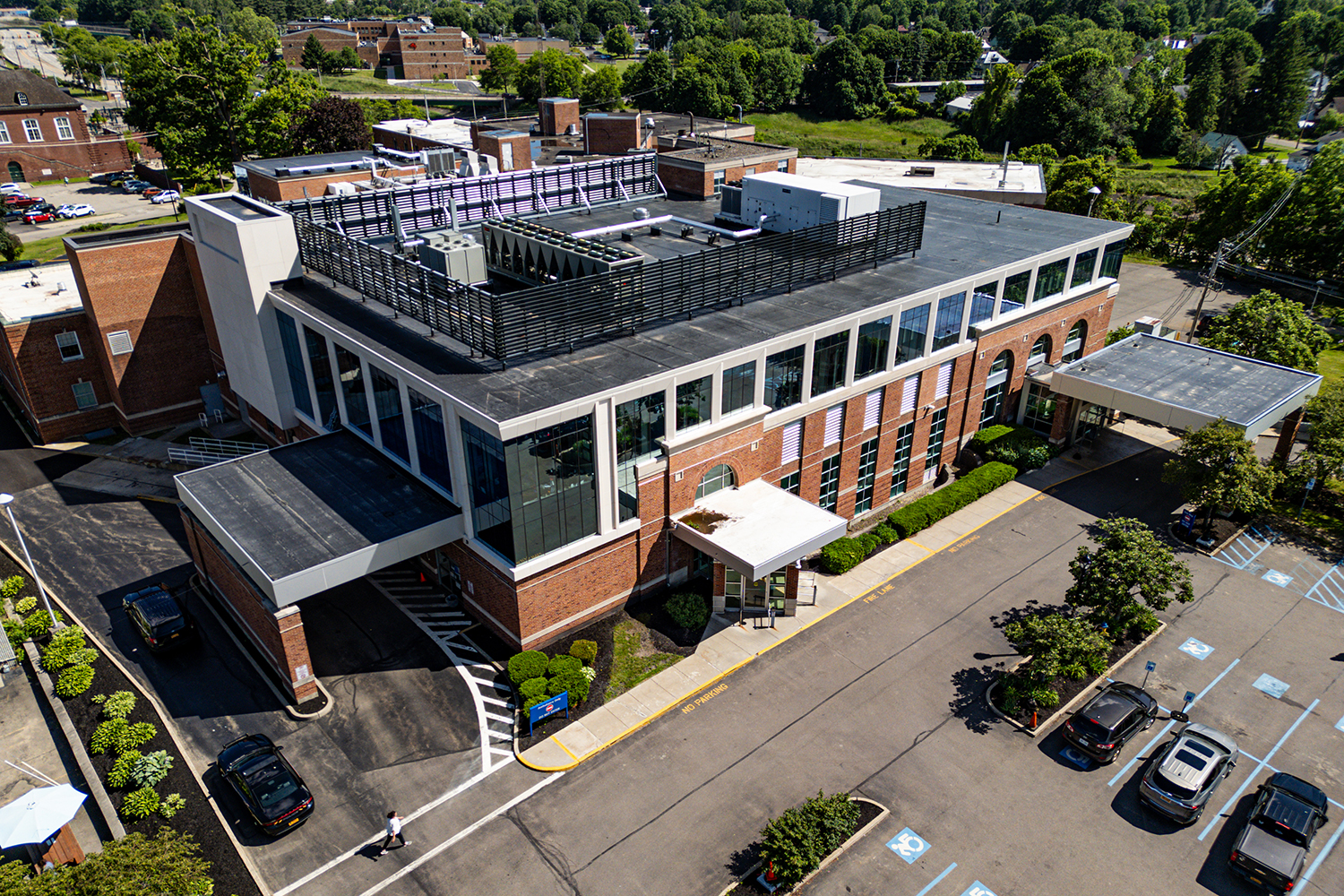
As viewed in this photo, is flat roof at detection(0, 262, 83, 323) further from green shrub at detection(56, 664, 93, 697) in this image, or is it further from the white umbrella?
the white umbrella

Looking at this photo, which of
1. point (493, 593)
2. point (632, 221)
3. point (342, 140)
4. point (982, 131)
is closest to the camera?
point (493, 593)

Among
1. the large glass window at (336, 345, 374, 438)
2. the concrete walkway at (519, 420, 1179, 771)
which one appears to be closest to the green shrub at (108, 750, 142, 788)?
the concrete walkway at (519, 420, 1179, 771)

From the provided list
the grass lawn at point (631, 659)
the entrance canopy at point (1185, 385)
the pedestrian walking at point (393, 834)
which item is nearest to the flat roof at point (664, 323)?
the entrance canopy at point (1185, 385)

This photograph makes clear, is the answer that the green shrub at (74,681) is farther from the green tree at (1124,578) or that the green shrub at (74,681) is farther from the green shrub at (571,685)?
the green tree at (1124,578)

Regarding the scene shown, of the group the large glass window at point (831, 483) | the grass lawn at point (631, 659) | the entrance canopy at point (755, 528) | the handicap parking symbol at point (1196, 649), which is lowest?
the handicap parking symbol at point (1196, 649)

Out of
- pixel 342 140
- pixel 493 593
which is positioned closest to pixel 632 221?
pixel 493 593

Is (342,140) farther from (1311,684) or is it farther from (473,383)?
(1311,684)

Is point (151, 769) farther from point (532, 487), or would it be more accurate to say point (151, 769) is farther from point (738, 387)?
point (738, 387)
